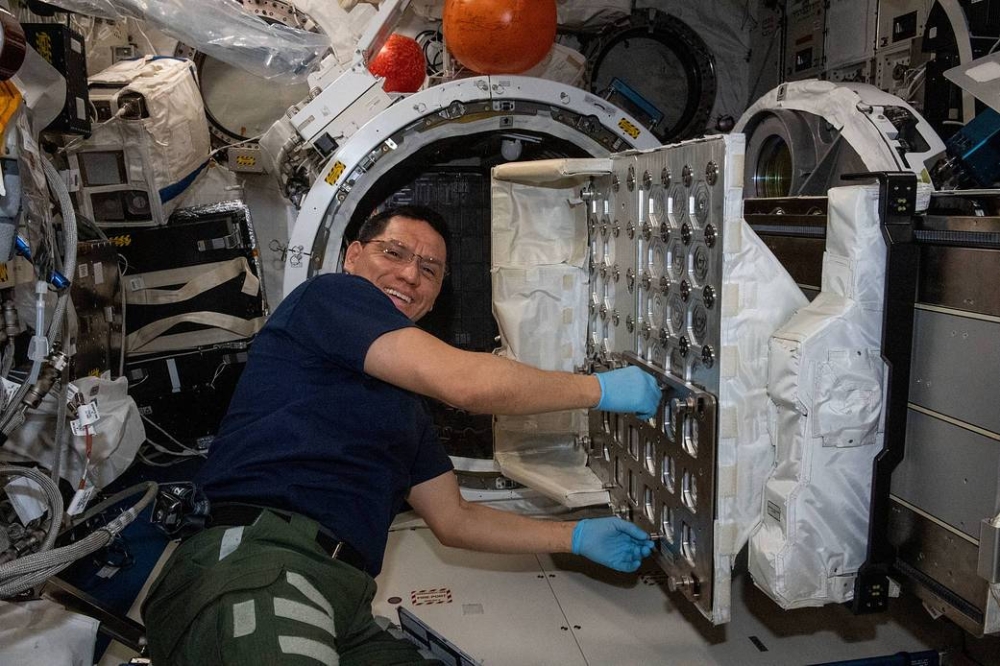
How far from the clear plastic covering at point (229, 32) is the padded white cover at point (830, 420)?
8.06ft

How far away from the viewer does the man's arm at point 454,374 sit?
5.71ft

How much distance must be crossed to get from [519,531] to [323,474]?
66cm

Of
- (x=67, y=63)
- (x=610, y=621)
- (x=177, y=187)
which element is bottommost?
(x=610, y=621)

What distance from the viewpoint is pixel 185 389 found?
3.94 metres

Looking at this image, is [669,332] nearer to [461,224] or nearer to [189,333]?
[461,224]

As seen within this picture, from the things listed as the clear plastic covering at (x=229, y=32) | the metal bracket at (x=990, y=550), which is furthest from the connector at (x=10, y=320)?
the metal bracket at (x=990, y=550)

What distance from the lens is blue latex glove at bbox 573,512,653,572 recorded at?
209 centimetres

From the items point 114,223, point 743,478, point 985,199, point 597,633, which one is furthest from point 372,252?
point 114,223

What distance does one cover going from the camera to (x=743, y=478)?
5.79ft

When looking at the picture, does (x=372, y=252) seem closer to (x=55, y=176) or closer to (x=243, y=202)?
(x=55, y=176)

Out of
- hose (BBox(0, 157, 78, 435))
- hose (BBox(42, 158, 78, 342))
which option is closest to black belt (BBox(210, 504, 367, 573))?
hose (BBox(0, 157, 78, 435))

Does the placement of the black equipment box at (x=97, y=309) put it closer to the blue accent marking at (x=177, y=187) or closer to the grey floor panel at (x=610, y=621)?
the blue accent marking at (x=177, y=187)

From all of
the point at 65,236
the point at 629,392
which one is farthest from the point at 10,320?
the point at 629,392

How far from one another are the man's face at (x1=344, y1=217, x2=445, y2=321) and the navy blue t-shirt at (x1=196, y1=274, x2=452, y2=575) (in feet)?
0.97
